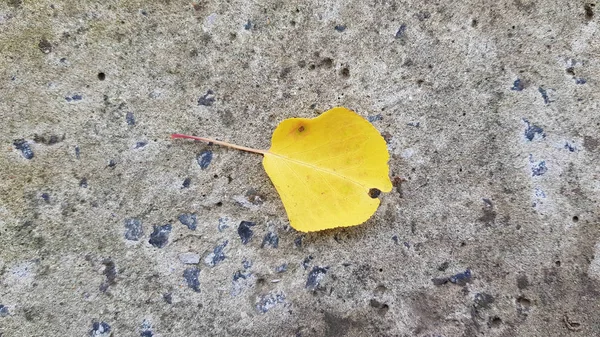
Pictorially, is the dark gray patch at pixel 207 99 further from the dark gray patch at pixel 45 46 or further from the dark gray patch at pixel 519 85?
the dark gray patch at pixel 519 85

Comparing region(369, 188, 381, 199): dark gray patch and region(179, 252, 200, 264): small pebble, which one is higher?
region(369, 188, 381, 199): dark gray patch

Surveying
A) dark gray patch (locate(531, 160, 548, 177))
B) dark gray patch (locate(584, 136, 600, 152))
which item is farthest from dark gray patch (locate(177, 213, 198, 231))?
dark gray patch (locate(584, 136, 600, 152))

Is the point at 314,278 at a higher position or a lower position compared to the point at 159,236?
lower

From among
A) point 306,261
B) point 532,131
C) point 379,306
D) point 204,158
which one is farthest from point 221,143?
point 532,131

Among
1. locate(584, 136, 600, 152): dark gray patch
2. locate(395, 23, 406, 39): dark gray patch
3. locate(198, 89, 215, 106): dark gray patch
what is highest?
locate(395, 23, 406, 39): dark gray patch

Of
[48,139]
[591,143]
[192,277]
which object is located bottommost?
[192,277]

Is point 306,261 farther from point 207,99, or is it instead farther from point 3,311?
point 3,311

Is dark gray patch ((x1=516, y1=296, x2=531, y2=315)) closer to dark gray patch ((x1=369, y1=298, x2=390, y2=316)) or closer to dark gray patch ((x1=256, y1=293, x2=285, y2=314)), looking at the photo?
dark gray patch ((x1=369, y1=298, x2=390, y2=316))
